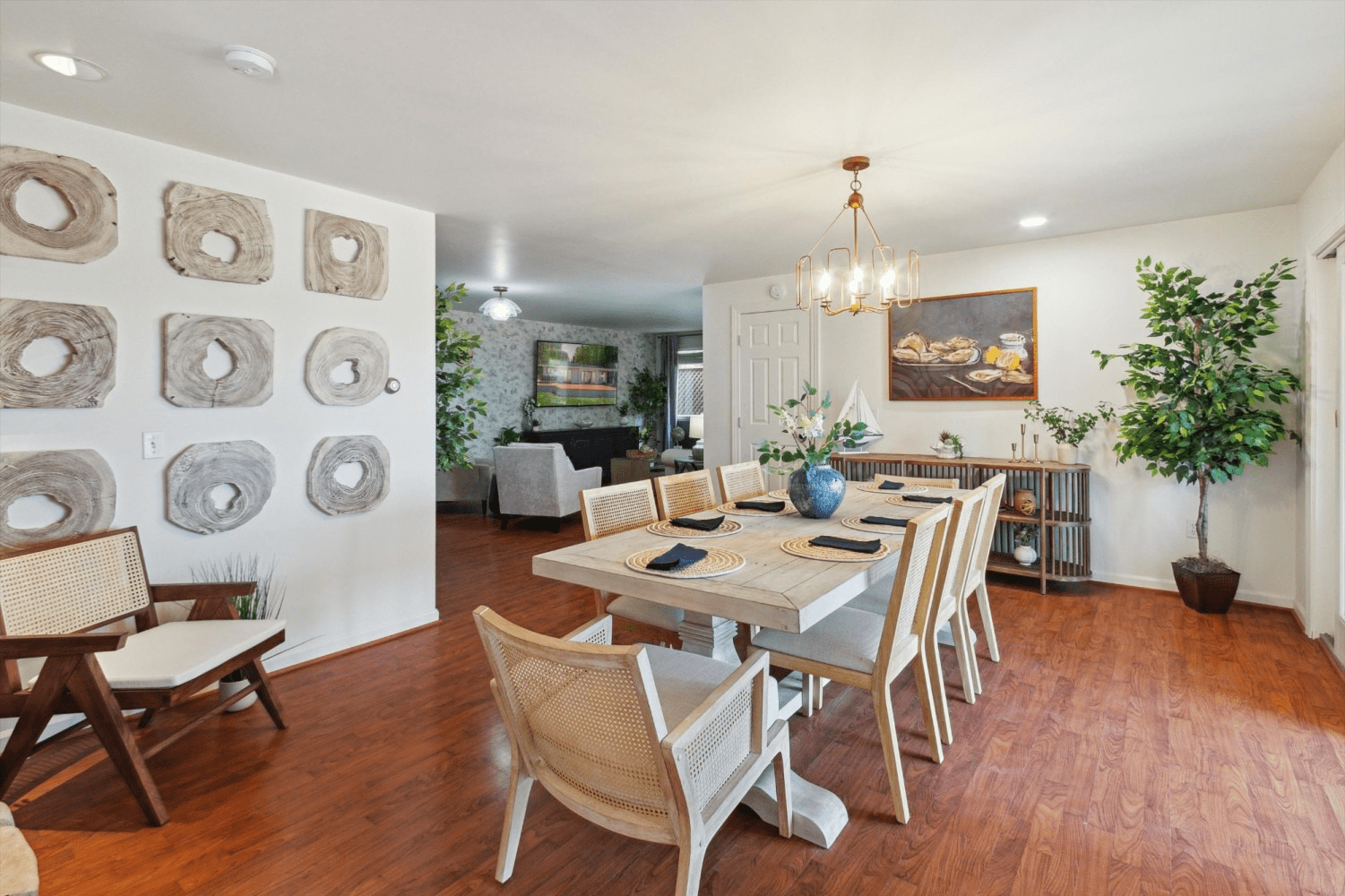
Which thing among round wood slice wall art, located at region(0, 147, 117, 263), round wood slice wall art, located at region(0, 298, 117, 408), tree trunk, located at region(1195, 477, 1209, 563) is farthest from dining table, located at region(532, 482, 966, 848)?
tree trunk, located at region(1195, 477, 1209, 563)

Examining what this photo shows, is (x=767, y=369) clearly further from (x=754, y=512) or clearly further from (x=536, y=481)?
(x=754, y=512)

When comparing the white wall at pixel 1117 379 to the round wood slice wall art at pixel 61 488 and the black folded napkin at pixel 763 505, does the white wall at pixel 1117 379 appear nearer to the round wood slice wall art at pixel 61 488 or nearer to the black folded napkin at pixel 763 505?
the black folded napkin at pixel 763 505

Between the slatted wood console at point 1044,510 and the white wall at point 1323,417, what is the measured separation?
1.07m

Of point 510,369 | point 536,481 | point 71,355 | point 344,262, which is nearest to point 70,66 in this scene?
point 71,355

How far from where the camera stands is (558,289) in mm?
6332

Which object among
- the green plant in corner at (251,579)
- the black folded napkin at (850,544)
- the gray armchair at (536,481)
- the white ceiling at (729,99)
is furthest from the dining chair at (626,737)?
the gray armchair at (536,481)

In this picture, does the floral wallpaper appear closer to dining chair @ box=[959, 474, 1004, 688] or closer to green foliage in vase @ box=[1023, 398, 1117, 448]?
green foliage in vase @ box=[1023, 398, 1117, 448]

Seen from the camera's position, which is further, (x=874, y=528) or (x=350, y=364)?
(x=350, y=364)

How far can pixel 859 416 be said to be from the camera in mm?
5094

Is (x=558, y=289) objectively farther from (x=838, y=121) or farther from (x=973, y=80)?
(x=973, y=80)

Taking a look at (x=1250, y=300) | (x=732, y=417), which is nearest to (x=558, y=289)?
(x=732, y=417)

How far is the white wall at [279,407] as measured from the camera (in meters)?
2.54

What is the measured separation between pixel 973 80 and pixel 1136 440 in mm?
2563

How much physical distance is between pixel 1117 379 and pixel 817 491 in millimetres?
2831
